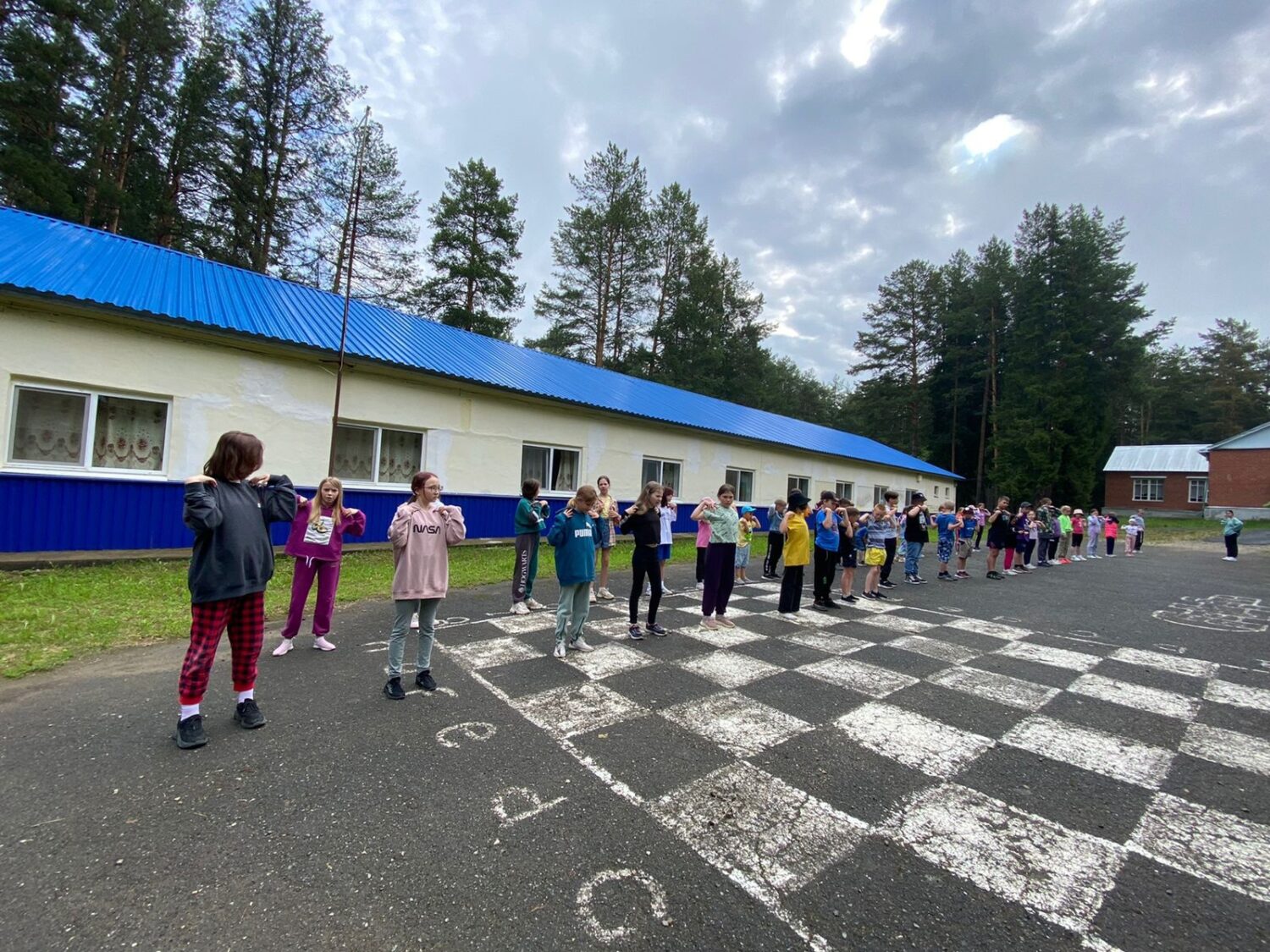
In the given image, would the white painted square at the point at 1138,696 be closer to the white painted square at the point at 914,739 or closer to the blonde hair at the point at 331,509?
the white painted square at the point at 914,739

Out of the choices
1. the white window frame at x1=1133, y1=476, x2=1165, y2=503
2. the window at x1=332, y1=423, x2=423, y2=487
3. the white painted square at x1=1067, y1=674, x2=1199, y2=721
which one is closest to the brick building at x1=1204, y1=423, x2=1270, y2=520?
the white window frame at x1=1133, y1=476, x2=1165, y2=503

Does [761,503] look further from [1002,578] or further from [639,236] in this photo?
[639,236]

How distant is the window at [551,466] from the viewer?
45.2 ft

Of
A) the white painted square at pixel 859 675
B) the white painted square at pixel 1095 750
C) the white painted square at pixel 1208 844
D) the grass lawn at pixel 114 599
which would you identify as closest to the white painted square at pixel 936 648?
the white painted square at pixel 859 675

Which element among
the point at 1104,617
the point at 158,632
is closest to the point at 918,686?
the point at 1104,617

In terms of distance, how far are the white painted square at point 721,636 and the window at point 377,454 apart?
799 centimetres

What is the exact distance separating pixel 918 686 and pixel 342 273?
78.9 ft

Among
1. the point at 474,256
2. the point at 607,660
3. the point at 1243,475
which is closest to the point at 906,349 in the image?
the point at 1243,475

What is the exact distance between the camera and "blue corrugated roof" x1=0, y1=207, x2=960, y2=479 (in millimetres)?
8633

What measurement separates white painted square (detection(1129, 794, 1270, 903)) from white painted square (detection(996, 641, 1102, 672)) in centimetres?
273

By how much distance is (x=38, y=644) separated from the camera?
15.7ft

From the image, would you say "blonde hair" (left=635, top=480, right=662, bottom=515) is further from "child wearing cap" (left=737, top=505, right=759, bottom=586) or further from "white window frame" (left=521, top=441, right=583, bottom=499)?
"white window frame" (left=521, top=441, right=583, bottom=499)

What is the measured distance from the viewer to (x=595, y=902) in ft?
7.03

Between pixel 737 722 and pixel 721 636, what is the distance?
2.31m
